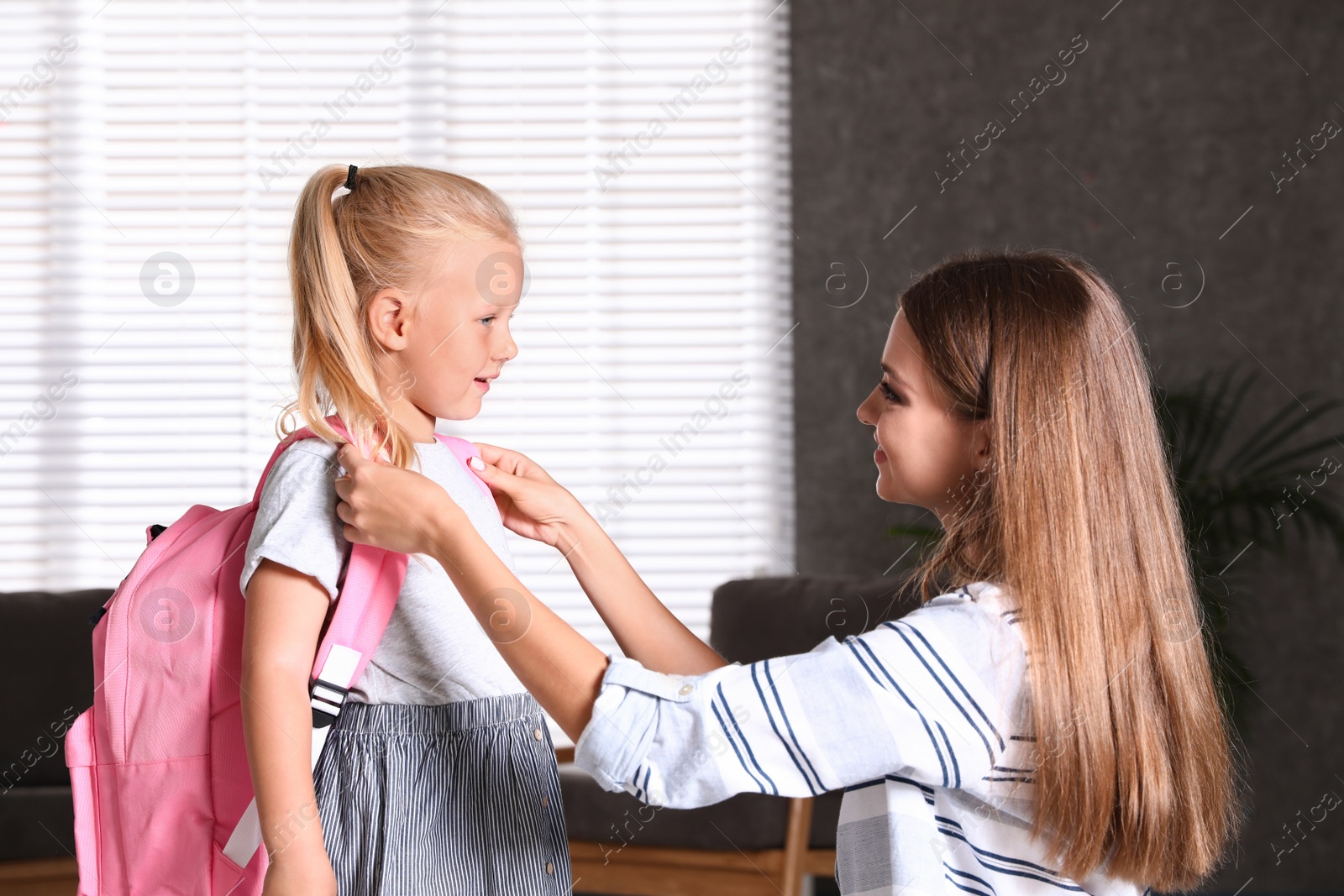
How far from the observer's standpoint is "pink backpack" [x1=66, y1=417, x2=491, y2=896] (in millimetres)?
913

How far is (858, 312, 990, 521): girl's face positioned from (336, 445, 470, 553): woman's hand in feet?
1.34

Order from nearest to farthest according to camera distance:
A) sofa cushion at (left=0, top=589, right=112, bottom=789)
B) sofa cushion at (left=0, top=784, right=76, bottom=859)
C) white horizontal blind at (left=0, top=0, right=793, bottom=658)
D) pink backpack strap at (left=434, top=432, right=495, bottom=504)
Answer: pink backpack strap at (left=434, top=432, right=495, bottom=504)
sofa cushion at (left=0, top=784, right=76, bottom=859)
sofa cushion at (left=0, top=589, right=112, bottom=789)
white horizontal blind at (left=0, top=0, right=793, bottom=658)

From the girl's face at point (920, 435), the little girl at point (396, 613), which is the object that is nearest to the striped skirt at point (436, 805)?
the little girl at point (396, 613)

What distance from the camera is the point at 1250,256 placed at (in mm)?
2883

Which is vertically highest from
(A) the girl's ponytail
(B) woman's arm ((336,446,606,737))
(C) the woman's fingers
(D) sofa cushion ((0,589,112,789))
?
(A) the girl's ponytail

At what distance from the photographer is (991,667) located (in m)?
0.84

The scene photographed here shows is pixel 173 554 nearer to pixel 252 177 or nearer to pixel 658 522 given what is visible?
pixel 658 522

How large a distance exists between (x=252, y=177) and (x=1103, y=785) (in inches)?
107

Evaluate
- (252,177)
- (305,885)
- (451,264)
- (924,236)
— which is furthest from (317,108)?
(305,885)

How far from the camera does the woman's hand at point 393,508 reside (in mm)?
862

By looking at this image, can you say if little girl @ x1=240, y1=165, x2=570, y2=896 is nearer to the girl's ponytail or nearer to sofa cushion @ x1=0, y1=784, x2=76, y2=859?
the girl's ponytail

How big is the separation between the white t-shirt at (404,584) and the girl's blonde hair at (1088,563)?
0.48 meters

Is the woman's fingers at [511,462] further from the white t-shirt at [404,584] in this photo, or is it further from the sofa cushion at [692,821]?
the sofa cushion at [692,821]

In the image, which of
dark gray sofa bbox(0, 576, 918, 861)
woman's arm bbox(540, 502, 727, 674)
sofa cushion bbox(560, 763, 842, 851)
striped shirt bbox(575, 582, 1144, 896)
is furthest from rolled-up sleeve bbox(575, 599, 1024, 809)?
sofa cushion bbox(560, 763, 842, 851)
